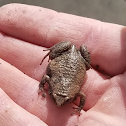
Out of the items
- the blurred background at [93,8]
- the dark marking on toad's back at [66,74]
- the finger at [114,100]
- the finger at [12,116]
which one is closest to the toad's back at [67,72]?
the dark marking on toad's back at [66,74]

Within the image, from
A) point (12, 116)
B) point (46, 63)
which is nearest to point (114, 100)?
point (46, 63)

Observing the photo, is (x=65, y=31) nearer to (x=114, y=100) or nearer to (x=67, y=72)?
(x=67, y=72)

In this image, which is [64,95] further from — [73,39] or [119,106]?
[73,39]

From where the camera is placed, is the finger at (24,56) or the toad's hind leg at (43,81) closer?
the toad's hind leg at (43,81)

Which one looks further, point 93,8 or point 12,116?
point 93,8

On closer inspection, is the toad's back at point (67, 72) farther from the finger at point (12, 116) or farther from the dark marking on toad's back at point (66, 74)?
the finger at point (12, 116)

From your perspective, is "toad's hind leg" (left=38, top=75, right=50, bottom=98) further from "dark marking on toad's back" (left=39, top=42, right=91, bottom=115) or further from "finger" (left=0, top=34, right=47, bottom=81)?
"finger" (left=0, top=34, right=47, bottom=81)

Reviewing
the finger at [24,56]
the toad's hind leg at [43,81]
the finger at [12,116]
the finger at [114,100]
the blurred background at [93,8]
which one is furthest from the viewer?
the blurred background at [93,8]

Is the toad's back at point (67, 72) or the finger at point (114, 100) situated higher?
the toad's back at point (67, 72)
